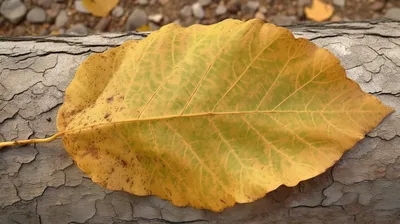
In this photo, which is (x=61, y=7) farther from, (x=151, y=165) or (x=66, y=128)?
(x=151, y=165)

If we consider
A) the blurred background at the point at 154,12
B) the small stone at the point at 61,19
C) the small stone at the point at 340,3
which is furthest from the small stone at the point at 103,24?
the small stone at the point at 340,3

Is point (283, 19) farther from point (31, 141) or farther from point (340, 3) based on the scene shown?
point (31, 141)

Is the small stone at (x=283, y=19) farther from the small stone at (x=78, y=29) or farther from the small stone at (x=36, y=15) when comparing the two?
the small stone at (x=36, y=15)

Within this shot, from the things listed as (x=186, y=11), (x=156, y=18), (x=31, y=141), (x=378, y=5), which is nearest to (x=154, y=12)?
(x=156, y=18)

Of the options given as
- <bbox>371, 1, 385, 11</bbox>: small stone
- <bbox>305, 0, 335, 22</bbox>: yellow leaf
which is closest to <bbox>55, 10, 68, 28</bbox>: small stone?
<bbox>305, 0, 335, 22</bbox>: yellow leaf

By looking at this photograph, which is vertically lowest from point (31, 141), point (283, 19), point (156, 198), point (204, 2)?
point (156, 198)

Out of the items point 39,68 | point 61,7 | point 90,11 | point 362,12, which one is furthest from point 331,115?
point 61,7

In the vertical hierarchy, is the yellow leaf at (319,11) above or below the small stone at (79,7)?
below
